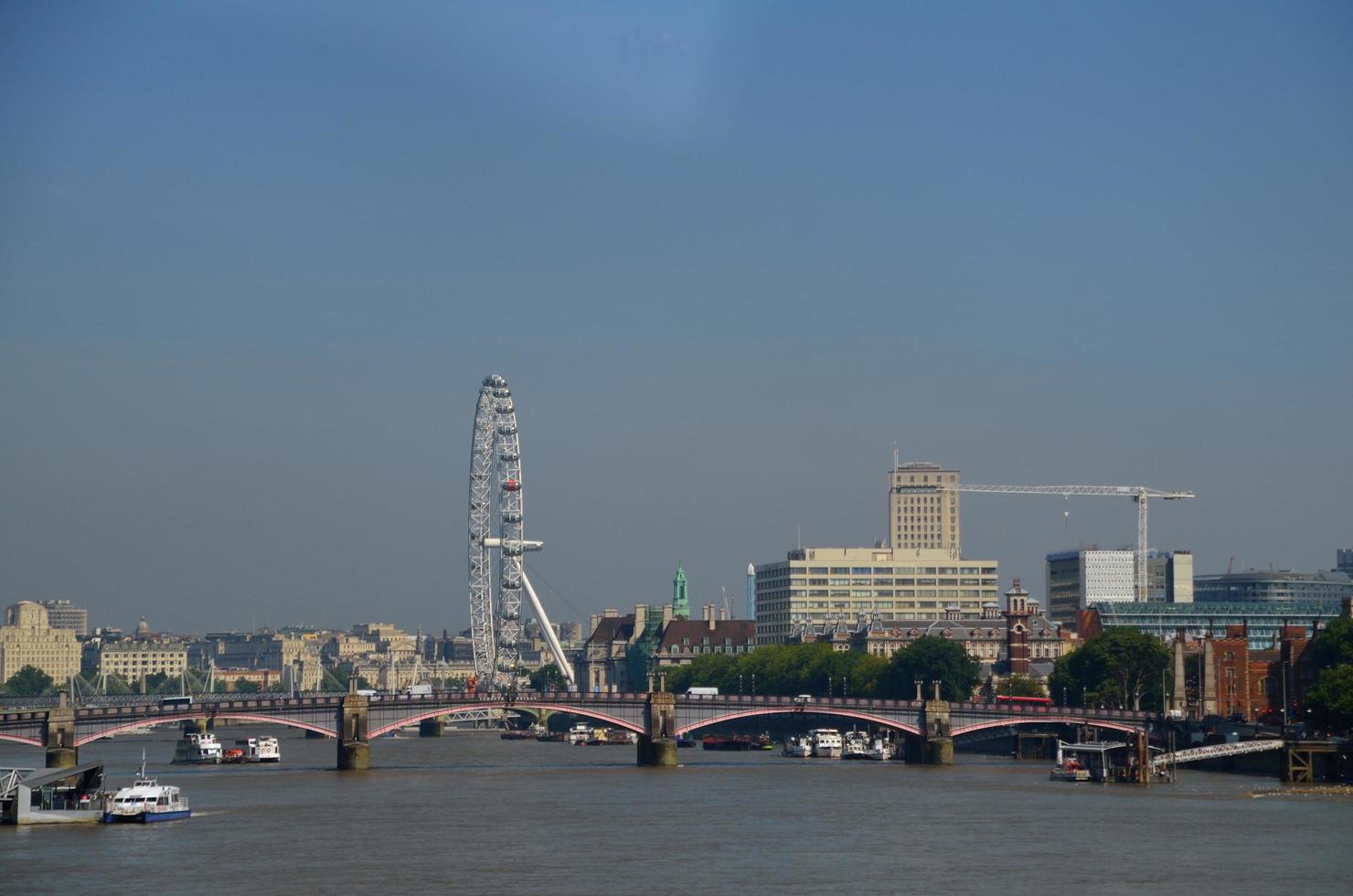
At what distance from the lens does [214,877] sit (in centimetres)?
6981

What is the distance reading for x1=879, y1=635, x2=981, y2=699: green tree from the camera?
170000mm

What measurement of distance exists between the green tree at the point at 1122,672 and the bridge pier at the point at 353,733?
49.3 metres

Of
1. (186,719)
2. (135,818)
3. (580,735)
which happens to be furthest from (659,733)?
(580,735)

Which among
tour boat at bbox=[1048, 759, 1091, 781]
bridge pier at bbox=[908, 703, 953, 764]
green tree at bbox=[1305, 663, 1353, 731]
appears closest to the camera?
tour boat at bbox=[1048, 759, 1091, 781]

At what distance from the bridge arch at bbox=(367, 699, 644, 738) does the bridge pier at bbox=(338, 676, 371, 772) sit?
104cm

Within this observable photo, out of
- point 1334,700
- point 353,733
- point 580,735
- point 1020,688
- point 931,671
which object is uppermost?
point 931,671

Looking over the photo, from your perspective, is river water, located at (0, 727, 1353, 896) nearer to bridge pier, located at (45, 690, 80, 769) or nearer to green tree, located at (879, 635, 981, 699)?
bridge pier, located at (45, 690, 80, 769)

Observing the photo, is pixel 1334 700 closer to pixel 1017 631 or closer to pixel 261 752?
pixel 261 752

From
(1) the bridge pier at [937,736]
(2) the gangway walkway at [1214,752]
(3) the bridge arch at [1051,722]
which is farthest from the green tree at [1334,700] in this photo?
(1) the bridge pier at [937,736]

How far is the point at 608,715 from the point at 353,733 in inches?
548

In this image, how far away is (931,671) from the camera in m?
170

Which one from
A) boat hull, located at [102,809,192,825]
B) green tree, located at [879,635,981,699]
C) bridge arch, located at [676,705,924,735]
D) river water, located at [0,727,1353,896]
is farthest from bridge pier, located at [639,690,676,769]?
boat hull, located at [102,809,192,825]

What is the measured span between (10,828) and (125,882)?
59.7ft

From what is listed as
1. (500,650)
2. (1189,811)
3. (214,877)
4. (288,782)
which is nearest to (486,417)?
(500,650)
